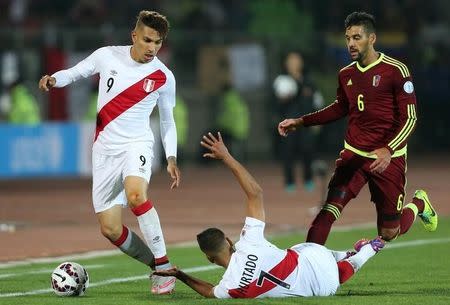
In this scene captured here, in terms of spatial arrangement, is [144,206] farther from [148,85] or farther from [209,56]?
[209,56]

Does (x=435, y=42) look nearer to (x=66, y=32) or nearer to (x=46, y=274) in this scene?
(x=66, y=32)

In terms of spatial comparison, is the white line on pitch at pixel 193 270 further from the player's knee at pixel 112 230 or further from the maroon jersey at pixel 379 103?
the maroon jersey at pixel 379 103

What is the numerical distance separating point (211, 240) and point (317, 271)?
96cm

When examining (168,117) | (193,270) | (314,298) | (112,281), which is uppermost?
(168,117)

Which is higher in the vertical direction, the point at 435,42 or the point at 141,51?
the point at 141,51

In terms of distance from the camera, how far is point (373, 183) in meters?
12.8

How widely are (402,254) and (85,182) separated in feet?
47.7

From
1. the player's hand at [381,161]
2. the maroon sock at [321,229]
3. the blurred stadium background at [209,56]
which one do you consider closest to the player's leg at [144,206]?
the maroon sock at [321,229]

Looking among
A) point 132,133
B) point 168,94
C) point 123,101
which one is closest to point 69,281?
point 132,133

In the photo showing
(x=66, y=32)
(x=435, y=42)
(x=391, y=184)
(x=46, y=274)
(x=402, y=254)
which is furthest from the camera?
(x=435, y=42)

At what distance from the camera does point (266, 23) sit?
36.8m

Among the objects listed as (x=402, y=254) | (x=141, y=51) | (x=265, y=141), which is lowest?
(x=265, y=141)

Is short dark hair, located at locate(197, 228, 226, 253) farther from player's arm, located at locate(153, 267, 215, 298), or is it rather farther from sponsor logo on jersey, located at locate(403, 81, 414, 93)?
sponsor logo on jersey, located at locate(403, 81, 414, 93)

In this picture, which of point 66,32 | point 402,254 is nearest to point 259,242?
point 402,254
